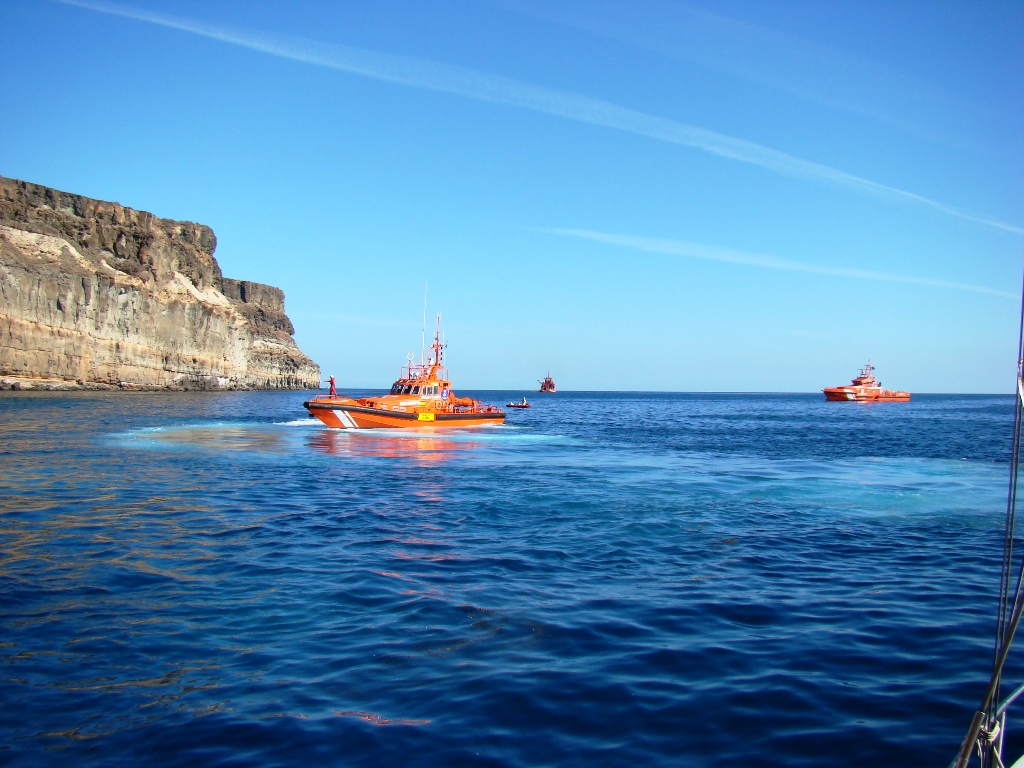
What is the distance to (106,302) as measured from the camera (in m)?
74.9

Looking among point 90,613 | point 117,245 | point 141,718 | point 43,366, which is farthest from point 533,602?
point 117,245

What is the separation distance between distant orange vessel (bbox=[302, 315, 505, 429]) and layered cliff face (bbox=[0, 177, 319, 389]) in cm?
4599

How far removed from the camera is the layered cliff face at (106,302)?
218 feet

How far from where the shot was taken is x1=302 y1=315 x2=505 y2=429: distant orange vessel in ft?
111

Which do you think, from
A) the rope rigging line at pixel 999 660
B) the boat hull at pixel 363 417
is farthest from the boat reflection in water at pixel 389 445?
the rope rigging line at pixel 999 660

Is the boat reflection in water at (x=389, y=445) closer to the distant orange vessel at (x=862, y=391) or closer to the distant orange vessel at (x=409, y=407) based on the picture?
the distant orange vessel at (x=409, y=407)

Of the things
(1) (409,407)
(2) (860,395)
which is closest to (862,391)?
(2) (860,395)

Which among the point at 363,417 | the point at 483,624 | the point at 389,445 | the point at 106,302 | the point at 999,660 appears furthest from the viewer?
the point at 106,302

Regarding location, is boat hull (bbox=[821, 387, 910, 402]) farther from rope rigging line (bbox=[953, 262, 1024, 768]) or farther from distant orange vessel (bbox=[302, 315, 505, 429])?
rope rigging line (bbox=[953, 262, 1024, 768])

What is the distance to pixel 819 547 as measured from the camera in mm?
11281

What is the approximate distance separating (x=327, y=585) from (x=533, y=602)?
2.47 meters

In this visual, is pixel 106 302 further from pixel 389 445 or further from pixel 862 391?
pixel 862 391

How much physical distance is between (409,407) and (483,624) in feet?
92.4

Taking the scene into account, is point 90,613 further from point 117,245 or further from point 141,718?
point 117,245
